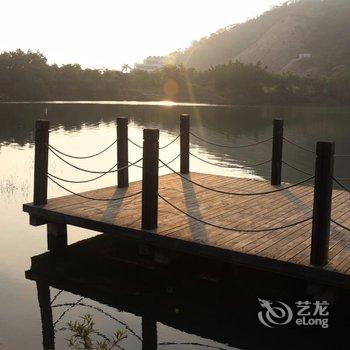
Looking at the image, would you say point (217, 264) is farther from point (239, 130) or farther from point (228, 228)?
point (239, 130)

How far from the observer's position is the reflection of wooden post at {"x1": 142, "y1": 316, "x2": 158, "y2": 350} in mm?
7442

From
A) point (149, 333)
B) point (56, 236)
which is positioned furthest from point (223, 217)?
point (56, 236)

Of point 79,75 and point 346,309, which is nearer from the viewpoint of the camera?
point 346,309

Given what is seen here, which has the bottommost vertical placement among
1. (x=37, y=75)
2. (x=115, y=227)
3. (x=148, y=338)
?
(x=148, y=338)

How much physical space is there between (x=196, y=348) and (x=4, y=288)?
3982 mm

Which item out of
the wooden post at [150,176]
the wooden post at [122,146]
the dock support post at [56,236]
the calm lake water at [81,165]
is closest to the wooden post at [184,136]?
the wooden post at [122,146]

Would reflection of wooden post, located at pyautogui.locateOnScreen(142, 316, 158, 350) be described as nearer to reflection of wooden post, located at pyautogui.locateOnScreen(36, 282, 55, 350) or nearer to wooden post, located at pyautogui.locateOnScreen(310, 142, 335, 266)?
reflection of wooden post, located at pyautogui.locateOnScreen(36, 282, 55, 350)

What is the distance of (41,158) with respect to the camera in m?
10.5

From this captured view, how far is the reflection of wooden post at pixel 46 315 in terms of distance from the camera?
745cm

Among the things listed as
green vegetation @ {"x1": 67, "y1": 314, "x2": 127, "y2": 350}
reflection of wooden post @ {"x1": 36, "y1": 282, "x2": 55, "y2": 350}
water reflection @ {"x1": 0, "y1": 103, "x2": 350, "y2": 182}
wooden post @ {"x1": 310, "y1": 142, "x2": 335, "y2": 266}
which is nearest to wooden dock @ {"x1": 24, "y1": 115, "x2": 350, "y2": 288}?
wooden post @ {"x1": 310, "y1": 142, "x2": 335, "y2": 266}

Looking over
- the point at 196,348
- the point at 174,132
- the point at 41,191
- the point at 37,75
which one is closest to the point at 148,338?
the point at 196,348

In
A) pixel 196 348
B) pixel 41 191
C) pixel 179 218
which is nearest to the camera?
pixel 196 348

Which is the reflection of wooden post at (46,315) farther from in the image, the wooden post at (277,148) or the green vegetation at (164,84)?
the green vegetation at (164,84)

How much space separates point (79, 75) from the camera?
10425 centimetres
